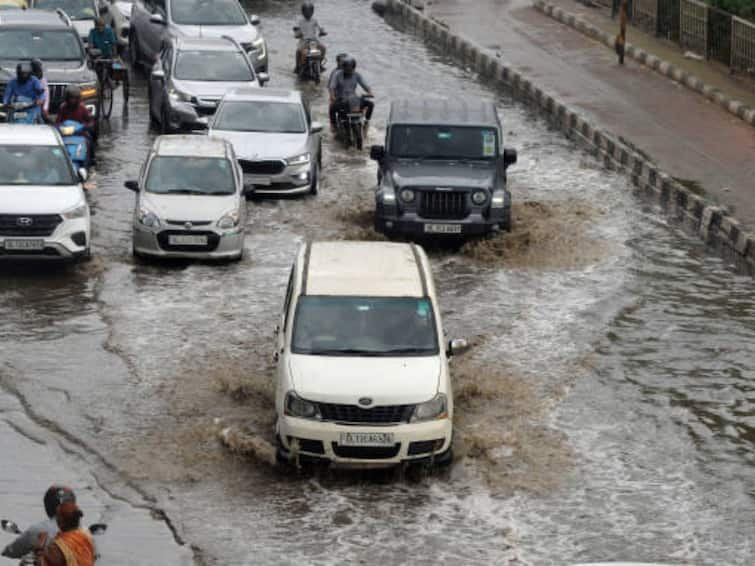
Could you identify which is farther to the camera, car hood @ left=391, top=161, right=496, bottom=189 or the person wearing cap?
car hood @ left=391, top=161, right=496, bottom=189

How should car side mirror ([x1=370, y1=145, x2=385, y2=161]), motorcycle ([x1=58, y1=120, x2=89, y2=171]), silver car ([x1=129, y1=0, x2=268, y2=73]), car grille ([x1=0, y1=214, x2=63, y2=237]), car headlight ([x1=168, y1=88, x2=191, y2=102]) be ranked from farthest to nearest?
silver car ([x1=129, y1=0, x2=268, y2=73])
car headlight ([x1=168, y1=88, x2=191, y2=102])
motorcycle ([x1=58, y1=120, x2=89, y2=171])
car side mirror ([x1=370, y1=145, x2=385, y2=161])
car grille ([x1=0, y1=214, x2=63, y2=237])

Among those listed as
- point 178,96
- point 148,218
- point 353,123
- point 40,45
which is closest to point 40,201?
point 148,218

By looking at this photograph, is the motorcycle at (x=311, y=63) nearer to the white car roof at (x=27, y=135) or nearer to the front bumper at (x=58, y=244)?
the white car roof at (x=27, y=135)

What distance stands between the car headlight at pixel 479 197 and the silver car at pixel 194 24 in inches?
430

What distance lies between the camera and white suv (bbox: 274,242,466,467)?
47.3 feet

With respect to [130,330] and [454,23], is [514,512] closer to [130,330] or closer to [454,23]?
[130,330]

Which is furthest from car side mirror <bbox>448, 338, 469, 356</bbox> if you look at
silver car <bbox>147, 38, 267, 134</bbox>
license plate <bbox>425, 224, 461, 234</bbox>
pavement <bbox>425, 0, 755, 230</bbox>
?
silver car <bbox>147, 38, 267, 134</bbox>

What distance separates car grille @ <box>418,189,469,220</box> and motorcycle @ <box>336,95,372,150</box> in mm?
6479

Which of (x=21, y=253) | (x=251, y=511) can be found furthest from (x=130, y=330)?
(x=251, y=511)

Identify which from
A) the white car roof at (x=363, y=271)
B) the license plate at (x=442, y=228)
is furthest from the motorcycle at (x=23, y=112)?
the white car roof at (x=363, y=271)

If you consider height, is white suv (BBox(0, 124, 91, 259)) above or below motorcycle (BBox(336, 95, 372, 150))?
above

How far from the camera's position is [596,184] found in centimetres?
2750

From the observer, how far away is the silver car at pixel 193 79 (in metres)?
28.1

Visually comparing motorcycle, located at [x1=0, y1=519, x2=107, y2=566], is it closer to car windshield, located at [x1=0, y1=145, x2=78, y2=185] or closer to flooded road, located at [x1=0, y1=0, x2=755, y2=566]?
flooded road, located at [x1=0, y1=0, x2=755, y2=566]
